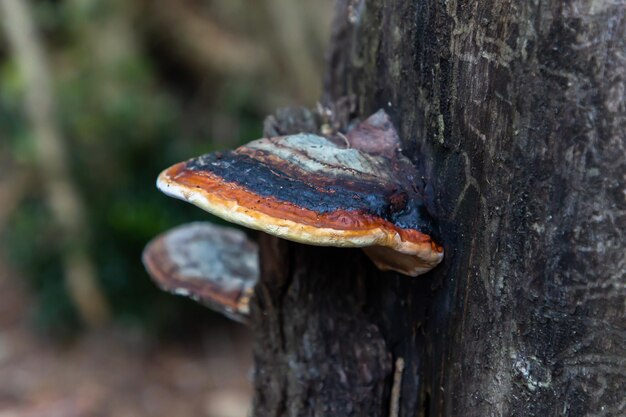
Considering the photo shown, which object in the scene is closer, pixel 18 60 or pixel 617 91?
pixel 617 91

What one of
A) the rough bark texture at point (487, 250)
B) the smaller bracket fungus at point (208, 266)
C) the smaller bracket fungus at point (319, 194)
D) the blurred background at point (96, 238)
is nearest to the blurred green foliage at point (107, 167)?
the blurred background at point (96, 238)

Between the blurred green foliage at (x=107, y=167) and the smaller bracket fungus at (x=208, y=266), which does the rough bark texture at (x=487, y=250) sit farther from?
the blurred green foliage at (x=107, y=167)

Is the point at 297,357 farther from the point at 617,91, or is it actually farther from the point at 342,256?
the point at 617,91

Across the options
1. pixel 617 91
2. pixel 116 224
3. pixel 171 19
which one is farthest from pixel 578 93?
pixel 171 19

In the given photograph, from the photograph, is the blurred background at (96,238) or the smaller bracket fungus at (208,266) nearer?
the smaller bracket fungus at (208,266)

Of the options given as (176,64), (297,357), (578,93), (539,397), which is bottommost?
(176,64)

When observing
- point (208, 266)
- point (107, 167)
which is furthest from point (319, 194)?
point (107, 167)
